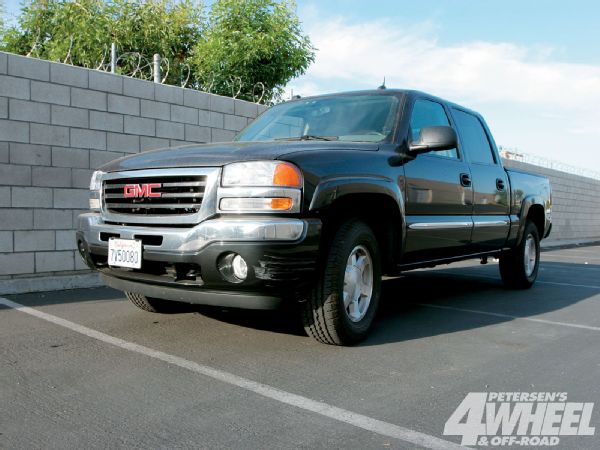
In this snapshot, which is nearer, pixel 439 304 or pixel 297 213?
pixel 297 213

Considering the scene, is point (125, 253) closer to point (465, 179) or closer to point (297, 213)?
point (297, 213)

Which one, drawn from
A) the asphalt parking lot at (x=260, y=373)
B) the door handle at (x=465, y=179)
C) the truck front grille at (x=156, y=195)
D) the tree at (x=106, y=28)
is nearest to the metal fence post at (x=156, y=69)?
the asphalt parking lot at (x=260, y=373)

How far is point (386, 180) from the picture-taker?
417cm

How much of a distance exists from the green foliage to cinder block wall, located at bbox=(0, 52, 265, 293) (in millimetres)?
8972

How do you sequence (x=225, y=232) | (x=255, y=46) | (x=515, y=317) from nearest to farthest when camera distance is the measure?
(x=225, y=232) → (x=515, y=317) → (x=255, y=46)

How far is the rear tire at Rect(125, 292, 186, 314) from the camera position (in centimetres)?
484

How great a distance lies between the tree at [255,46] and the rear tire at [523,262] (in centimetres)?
1546

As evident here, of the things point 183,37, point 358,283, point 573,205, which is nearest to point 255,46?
point 183,37

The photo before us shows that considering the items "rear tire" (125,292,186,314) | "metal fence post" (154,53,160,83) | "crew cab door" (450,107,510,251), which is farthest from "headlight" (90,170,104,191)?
"metal fence post" (154,53,160,83)

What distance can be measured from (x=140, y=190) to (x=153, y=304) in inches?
55.6

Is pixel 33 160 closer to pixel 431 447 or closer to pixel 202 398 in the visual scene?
pixel 202 398

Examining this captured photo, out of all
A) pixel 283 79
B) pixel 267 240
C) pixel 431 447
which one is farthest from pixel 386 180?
pixel 283 79

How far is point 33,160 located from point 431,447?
17.1ft

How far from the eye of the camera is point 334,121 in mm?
4785
